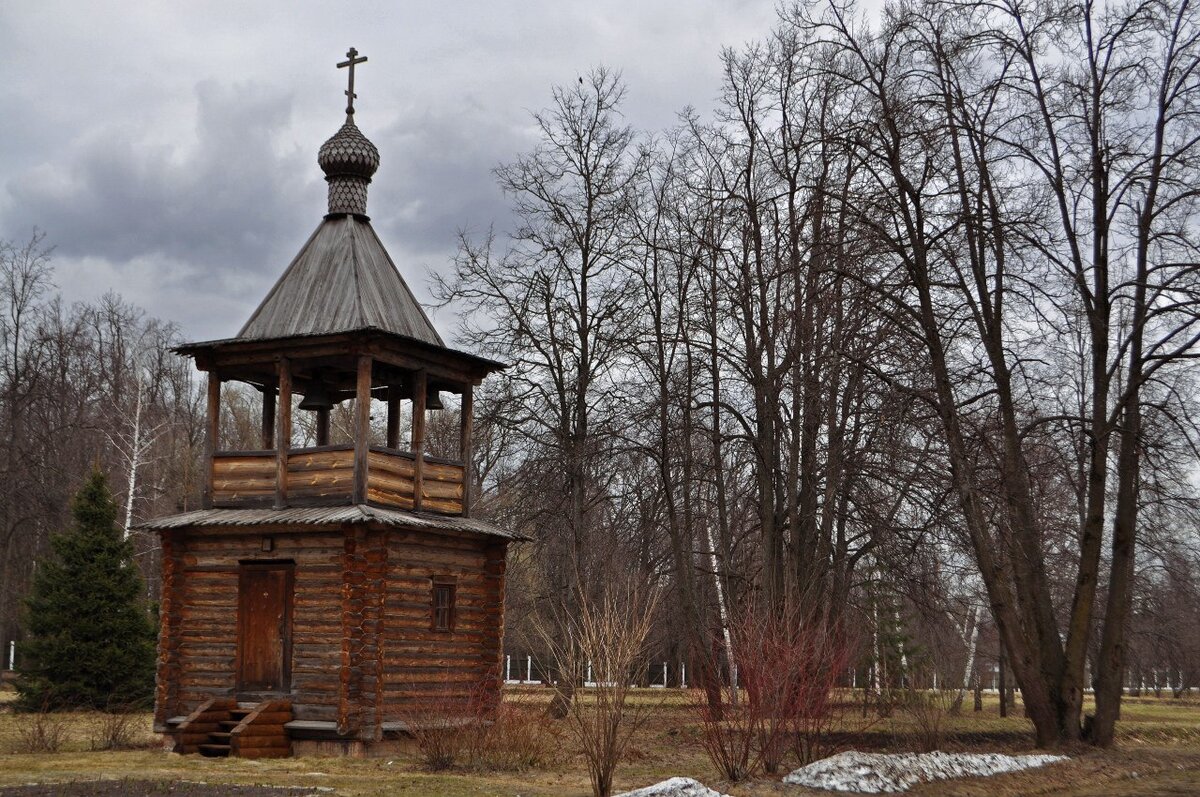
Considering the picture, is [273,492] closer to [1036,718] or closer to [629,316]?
[629,316]

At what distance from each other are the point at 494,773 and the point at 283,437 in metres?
6.51

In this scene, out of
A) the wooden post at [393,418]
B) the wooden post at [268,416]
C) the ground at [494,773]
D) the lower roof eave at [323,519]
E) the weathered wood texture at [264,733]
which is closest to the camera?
the ground at [494,773]

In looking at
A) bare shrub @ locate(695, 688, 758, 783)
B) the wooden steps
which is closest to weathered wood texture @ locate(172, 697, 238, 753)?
the wooden steps

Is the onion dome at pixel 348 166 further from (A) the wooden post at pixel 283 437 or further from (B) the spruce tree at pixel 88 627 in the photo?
(B) the spruce tree at pixel 88 627

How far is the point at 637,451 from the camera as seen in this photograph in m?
26.4

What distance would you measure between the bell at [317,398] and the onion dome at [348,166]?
3.54m

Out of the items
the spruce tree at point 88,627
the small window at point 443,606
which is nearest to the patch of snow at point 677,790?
the small window at point 443,606

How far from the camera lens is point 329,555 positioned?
19484mm

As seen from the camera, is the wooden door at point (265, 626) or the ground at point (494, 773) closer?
the ground at point (494, 773)

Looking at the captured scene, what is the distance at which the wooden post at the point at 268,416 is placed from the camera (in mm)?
22422

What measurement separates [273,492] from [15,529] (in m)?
24.4

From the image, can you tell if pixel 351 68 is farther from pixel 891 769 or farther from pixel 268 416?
pixel 891 769

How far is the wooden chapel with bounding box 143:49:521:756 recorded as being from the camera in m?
19.1

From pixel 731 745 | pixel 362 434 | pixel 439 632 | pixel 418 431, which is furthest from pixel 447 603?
pixel 731 745
